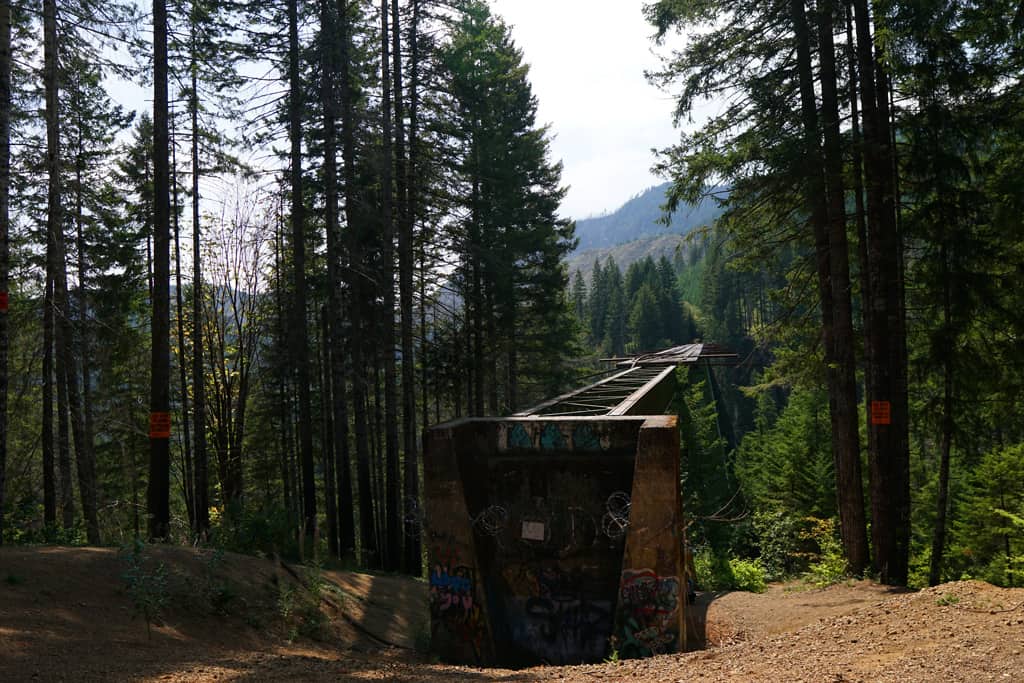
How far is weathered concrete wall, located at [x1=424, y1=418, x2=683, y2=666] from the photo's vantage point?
28.5ft

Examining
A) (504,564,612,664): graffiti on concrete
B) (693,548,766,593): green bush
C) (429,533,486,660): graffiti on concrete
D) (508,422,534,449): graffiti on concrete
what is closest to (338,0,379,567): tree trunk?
(429,533,486,660): graffiti on concrete

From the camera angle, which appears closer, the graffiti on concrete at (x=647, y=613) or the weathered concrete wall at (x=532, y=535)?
the graffiti on concrete at (x=647, y=613)

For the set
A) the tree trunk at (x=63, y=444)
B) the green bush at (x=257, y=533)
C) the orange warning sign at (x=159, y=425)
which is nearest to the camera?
the orange warning sign at (x=159, y=425)

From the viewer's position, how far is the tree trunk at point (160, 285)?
404 inches

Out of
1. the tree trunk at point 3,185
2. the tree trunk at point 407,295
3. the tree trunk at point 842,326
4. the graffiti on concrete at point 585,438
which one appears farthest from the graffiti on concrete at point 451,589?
the tree trunk at point 842,326

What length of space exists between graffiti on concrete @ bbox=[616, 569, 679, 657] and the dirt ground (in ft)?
3.50

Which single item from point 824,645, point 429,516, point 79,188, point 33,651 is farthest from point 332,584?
point 79,188

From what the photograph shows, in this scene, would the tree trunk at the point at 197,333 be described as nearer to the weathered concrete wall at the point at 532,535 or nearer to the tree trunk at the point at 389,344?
the tree trunk at the point at 389,344

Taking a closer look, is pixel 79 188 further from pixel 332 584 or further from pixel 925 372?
pixel 925 372

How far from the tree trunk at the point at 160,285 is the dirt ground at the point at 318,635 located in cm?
205

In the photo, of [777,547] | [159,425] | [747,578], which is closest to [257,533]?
[159,425]

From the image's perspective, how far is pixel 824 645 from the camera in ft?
20.6

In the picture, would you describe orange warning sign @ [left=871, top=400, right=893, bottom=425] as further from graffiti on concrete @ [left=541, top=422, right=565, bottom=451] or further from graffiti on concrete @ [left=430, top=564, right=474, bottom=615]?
graffiti on concrete @ [left=430, top=564, right=474, bottom=615]

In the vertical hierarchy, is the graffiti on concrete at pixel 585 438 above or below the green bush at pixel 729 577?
above
